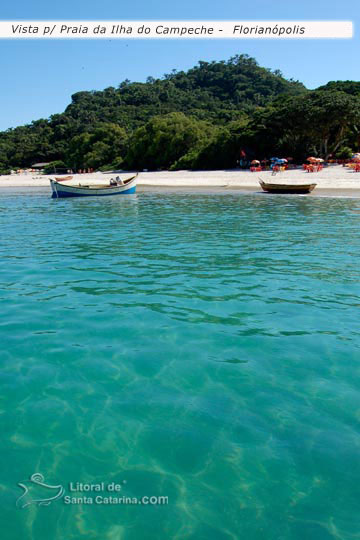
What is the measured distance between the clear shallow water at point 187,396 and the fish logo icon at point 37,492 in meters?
0.06

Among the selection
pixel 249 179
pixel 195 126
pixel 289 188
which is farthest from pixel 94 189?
pixel 195 126

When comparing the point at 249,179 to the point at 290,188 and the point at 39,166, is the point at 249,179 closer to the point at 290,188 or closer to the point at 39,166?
the point at 290,188

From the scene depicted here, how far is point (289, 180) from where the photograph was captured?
44.0 metres

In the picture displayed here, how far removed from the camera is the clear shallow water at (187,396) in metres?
3.62

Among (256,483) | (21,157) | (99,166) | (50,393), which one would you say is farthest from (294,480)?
(21,157)

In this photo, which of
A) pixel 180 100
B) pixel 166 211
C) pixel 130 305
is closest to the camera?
pixel 130 305

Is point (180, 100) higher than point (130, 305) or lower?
higher

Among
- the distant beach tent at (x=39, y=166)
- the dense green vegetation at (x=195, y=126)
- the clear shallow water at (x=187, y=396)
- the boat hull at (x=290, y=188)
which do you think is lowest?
the boat hull at (x=290, y=188)

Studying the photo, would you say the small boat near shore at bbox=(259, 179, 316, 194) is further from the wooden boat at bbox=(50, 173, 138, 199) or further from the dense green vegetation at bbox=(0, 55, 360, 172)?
the dense green vegetation at bbox=(0, 55, 360, 172)

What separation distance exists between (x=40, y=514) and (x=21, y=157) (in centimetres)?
10975

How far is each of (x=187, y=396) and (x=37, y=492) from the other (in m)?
1.96

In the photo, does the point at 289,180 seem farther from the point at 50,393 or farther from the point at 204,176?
the point at 50,393

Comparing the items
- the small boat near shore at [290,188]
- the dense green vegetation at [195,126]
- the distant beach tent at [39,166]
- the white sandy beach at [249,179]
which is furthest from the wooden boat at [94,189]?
the distant beach tent at [39,166]

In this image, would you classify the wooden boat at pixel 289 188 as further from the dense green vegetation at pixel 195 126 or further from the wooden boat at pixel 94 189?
the dense green vegetation at pixel 195 126
